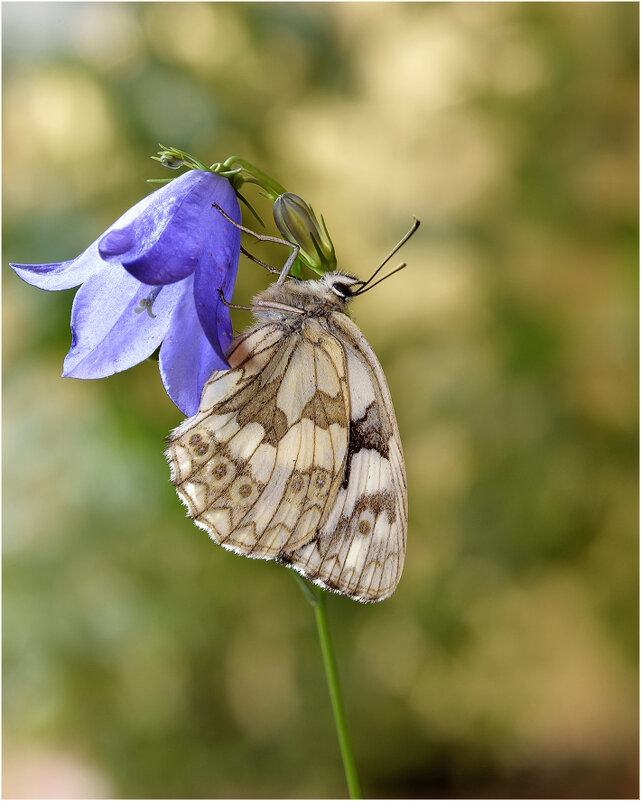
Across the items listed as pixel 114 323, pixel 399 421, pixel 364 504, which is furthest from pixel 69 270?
pixel 399 421

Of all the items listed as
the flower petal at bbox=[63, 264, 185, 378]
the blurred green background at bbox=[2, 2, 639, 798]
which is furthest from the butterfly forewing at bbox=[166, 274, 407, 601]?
the blurred green background at bbox=[2, 2, 639, 798]

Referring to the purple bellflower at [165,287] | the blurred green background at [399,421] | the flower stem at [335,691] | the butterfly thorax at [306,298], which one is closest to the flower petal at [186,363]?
the purple bellflower at [165,287]

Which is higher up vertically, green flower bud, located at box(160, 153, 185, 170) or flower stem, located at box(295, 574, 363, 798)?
green flower bud, located at box(160, 153, 185, 170)

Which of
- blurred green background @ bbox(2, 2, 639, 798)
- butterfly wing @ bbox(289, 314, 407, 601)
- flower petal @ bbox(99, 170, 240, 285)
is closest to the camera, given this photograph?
flower petal @ bbox(99, 170, 240, 285)

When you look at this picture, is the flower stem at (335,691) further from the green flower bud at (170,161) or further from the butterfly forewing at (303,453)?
the green flower bud at (170,161)

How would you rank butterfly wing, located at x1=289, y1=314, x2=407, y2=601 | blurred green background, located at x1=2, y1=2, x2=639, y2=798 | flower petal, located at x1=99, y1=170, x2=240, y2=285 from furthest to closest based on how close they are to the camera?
blurred green background, located at x1=2, y1=2, x2=639, y2=798, butterfly wing, located at x1=289, y1=314, x2=407, y2=601, flower petal, located at x1=99, y1=170, x2=240, y2=285

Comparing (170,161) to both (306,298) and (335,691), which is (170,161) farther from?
(335,691)

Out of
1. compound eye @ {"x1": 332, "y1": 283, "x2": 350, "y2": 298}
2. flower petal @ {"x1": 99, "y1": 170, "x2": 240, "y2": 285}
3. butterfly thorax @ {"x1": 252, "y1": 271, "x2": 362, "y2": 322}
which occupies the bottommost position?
butterfly thorax @ {"x1": 252, "y1": 271, "x2": 362, "y2": 322}

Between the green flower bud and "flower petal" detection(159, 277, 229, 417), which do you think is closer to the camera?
"flower petal" detection(159, 277, 229, 417)

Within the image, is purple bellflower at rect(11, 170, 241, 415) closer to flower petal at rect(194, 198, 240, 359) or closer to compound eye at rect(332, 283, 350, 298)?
flower petal at rect(194, 198, 240, 359)
